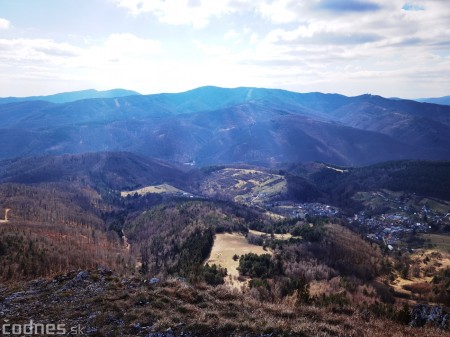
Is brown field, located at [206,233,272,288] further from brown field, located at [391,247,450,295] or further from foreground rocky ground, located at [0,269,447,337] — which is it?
foreground rocky ground, located at [0,269,447,337]

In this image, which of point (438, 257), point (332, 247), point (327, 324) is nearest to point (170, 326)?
point (327, 324)

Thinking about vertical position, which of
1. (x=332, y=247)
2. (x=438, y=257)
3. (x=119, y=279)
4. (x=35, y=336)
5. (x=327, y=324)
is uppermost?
(x=327, y=324)

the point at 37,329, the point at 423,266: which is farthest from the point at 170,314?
the point at 423,266

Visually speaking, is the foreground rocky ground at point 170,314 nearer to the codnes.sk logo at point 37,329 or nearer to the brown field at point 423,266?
the codnes.sk logo at point 37,329

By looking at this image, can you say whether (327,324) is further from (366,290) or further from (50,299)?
(366,290)

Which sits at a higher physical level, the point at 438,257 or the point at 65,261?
the point at 65,261

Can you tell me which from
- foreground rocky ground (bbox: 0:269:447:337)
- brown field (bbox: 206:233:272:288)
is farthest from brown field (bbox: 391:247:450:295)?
foreground rocky ground (bbox: 0:269:447:337)

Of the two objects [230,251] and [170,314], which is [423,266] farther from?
[170,314]
